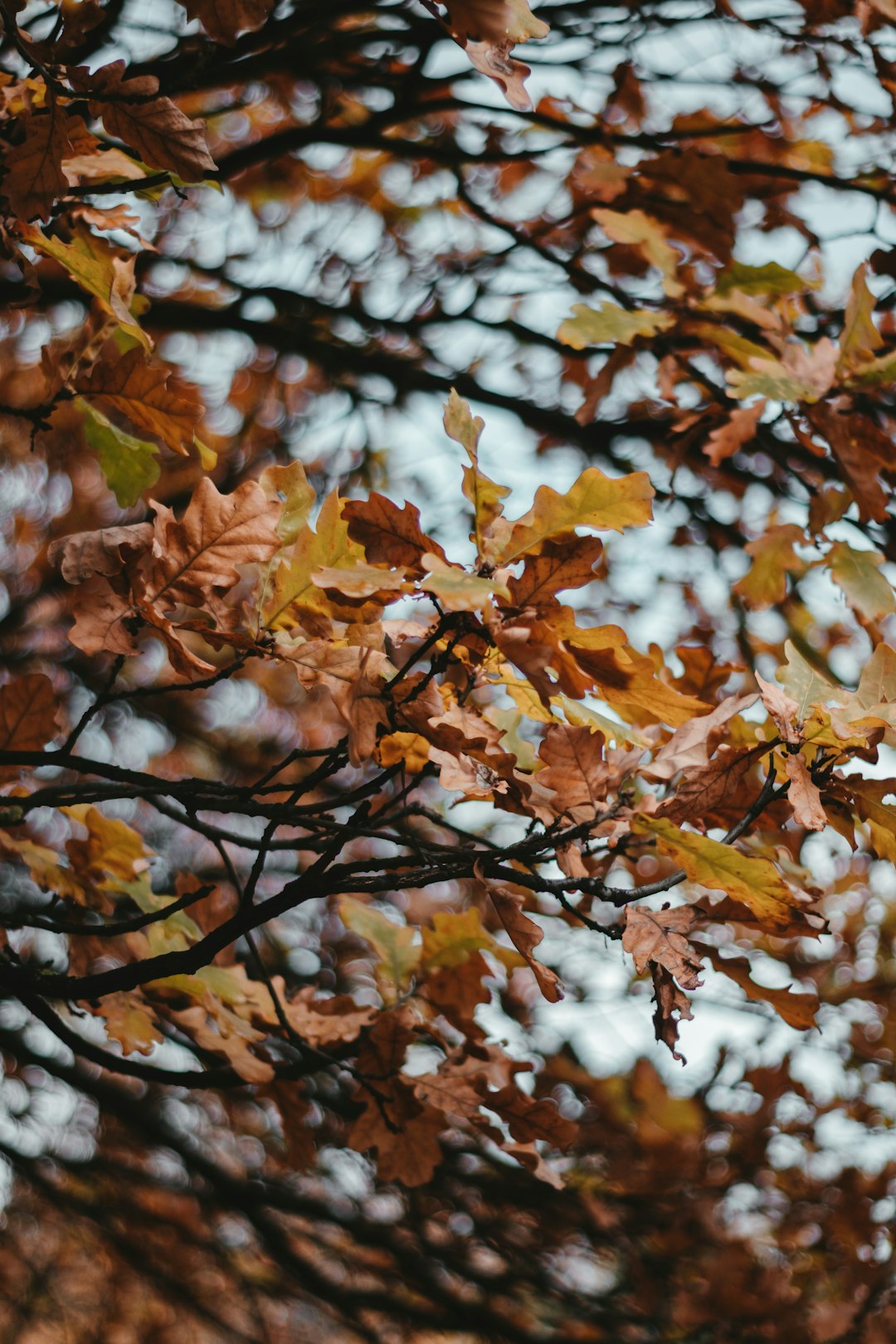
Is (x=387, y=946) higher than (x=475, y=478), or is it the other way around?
(x=475, y=478)

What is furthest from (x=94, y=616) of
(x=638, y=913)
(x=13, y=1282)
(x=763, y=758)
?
(x=13, y=1282)

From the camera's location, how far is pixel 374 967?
5.72 ft

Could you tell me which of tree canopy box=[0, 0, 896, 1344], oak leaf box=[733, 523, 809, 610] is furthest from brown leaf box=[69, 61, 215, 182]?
oak leaf box=[733, 523, 809, 610]

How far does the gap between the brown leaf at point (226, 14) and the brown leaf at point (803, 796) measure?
0.92 m

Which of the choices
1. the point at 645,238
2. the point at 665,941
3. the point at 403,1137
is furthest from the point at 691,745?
the point at 645,238

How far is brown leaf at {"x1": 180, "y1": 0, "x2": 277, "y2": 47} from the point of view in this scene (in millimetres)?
1042

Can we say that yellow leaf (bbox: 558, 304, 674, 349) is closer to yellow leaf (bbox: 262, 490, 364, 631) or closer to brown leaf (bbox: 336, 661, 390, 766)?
yellow leaf (bbox: 262, 490, 364, 631)

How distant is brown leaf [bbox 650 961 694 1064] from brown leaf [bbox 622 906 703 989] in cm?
2

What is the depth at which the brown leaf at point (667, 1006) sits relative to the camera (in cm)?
104

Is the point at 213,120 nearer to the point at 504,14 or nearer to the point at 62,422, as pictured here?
the point at 62,422

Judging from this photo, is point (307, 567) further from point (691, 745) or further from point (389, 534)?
point (691, 745)

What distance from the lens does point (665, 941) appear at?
104 cm

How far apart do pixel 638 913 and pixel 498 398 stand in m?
1.84

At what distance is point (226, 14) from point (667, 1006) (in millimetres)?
1075
